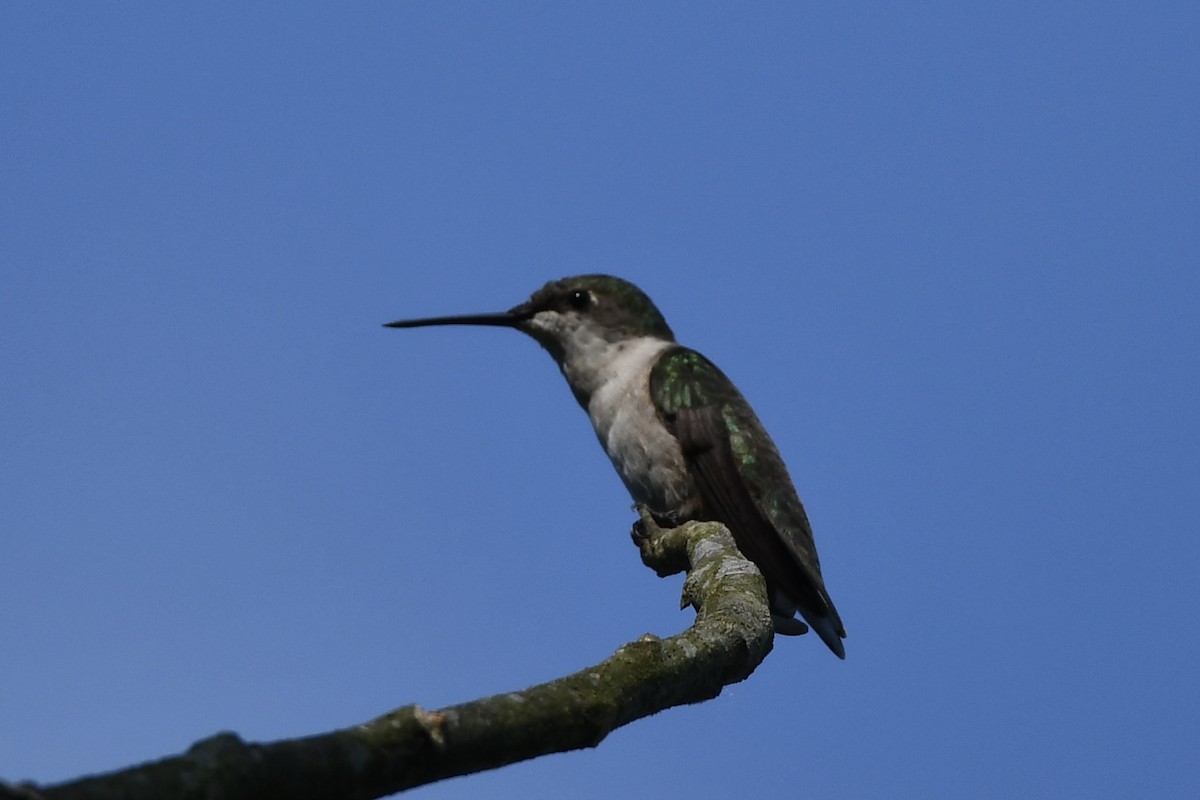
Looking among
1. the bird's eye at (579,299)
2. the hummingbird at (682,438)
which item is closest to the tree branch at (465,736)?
the hummingbird at (682,438)

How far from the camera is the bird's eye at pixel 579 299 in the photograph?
29.0 ft

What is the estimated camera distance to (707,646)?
12.5 feet

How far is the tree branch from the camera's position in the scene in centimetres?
195

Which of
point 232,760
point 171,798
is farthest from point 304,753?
point 171,798

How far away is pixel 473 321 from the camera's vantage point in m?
9.09

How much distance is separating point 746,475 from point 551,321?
1.77 m

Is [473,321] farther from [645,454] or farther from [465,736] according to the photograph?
[465,736]

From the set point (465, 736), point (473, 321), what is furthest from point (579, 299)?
point (465, 736)

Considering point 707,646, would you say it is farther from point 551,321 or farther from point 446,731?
point 551,321

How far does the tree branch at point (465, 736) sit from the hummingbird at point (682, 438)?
129 inches

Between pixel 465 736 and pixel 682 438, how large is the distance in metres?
5.40

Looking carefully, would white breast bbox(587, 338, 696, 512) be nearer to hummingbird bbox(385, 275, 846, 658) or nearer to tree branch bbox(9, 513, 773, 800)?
hummingbird bbox(385, 275, 846, 658)

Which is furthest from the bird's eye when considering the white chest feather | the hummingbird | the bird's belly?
the bird's belly

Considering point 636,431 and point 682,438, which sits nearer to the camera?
point 682,438
